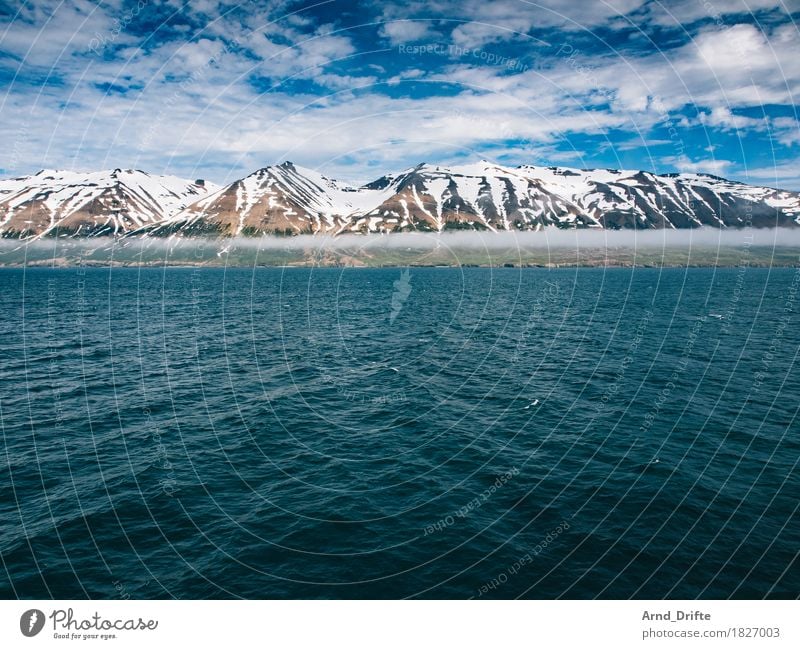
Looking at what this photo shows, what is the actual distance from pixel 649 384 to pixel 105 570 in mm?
62623

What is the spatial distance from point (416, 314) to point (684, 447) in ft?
341

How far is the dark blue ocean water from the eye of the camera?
24.0 metres

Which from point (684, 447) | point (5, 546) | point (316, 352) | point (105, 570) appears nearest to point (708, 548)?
point (684, 447)

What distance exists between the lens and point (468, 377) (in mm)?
63906

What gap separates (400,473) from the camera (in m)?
35.6

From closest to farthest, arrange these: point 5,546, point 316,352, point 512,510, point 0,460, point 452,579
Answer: point 452,579
point 5,546
point 512,510
point 0,460
point 316,352

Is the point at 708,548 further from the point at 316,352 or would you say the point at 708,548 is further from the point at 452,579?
the point at 316,352

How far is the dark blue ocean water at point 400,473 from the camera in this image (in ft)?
78.9

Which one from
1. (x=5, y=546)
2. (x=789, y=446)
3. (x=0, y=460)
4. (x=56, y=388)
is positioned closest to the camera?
(x=5, y=546)

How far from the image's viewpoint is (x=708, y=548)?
85.0ft

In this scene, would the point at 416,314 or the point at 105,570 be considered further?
the point at 416,314
